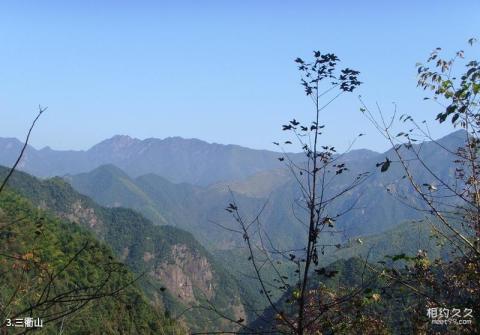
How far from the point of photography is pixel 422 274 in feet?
28.5

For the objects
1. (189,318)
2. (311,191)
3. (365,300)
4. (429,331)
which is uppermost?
(311,191)

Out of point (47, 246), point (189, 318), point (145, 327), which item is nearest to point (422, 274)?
point (145, 327)

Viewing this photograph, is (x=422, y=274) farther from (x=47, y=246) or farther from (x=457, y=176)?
→ (x=47, y=246)

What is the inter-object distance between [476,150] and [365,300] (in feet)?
10.0

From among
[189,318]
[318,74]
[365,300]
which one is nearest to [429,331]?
[365,300]

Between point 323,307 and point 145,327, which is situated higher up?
point 323,307

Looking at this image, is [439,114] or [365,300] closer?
[439,114]

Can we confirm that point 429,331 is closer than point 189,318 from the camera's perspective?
Yes

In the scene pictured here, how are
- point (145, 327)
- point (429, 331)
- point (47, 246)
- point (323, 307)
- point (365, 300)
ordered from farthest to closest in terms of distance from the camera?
point (47, 246) → point (145, 327) → point (429, 331) → point (365, 300) → point (323, 307)

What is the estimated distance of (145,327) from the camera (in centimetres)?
7500

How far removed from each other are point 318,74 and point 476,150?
2.96 meters

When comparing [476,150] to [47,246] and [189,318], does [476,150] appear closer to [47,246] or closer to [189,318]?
[47,246]

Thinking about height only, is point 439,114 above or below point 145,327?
above

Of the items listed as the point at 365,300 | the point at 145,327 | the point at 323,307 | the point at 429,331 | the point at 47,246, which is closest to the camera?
the point at 323,307
